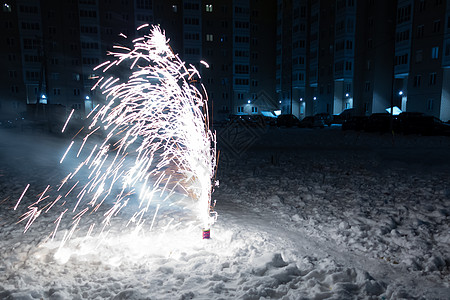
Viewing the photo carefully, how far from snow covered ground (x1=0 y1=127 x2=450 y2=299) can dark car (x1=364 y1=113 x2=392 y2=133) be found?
70.2 feet

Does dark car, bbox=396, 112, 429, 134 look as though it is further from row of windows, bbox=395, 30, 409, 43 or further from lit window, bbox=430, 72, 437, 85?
row of windows, bbox=395, 30, 409, 43

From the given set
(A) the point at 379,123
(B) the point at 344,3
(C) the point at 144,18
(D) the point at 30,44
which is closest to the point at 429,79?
(A) the point at 379,123

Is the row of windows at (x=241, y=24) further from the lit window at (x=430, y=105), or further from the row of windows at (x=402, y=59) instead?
the lit window at (x=430, y=105)

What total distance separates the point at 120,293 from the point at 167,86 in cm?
425

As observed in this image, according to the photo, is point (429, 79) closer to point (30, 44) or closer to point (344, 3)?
point (344, 3)

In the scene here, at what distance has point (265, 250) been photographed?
16.2 ft

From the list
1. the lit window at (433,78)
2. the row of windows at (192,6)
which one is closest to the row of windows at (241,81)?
the row of windows at (192,6)

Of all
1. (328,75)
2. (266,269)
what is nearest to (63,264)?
(266,269)

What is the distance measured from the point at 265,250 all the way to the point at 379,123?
2838 cm

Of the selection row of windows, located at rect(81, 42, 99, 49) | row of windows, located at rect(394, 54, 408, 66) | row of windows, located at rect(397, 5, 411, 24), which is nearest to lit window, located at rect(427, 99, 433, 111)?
row of windows, located at rect(394, 54, 408, 66)

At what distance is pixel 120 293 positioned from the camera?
3.73 metres

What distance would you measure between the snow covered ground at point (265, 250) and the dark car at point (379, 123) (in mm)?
21409

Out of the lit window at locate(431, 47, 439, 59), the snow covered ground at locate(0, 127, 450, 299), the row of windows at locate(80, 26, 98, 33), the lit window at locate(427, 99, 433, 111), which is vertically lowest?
the snow covered ground at locate(0, 127, 450, 299)

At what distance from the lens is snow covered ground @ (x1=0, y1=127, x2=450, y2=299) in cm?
384
